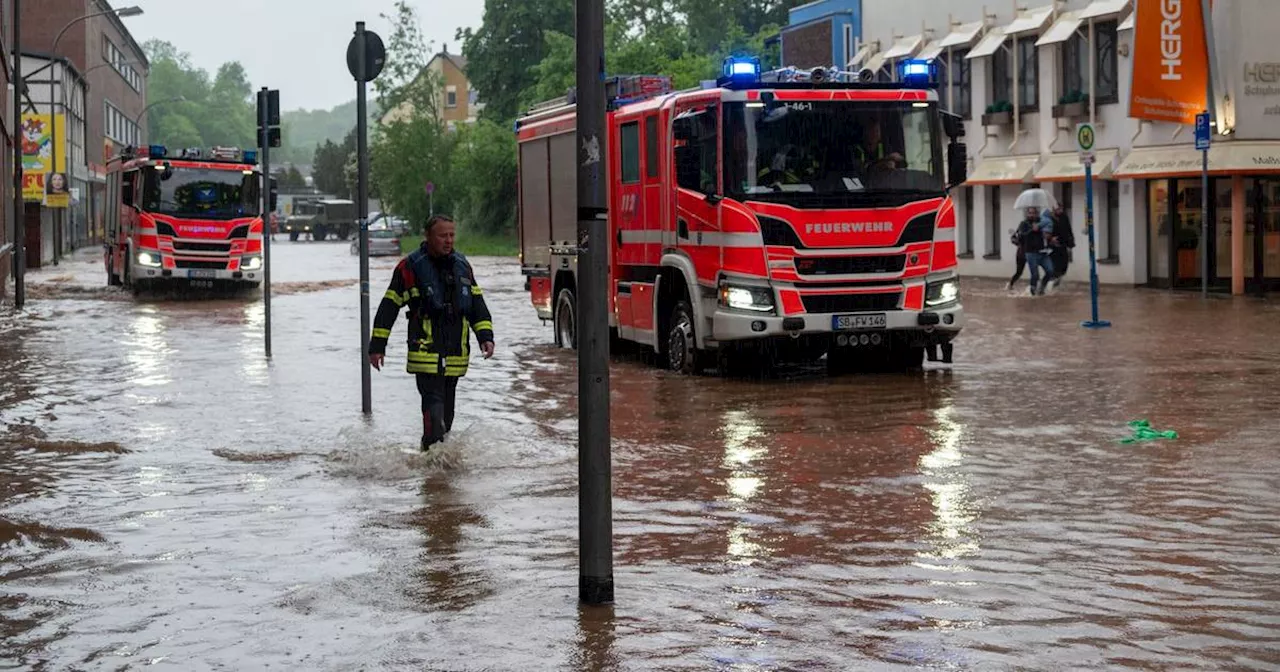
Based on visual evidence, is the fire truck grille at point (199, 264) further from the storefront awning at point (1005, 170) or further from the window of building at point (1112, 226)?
the window of building at point (1112, 226)

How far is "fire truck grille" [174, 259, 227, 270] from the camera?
36.8 m

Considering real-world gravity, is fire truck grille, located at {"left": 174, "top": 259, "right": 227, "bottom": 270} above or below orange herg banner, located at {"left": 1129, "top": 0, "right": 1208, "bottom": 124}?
below

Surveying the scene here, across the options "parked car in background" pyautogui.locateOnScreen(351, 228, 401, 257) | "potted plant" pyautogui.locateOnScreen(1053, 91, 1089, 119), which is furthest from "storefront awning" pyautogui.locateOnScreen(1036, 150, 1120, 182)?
"parked car in background" pyautogui.locateOnScreen(351, 228, 401, 257)

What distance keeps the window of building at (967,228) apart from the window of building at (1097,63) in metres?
6.27

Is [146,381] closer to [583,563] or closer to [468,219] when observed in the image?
[583,563]

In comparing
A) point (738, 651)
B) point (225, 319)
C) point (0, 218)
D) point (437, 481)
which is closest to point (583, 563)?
point (738, 651)

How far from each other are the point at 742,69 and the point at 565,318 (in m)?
5.68

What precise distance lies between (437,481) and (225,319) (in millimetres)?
19634

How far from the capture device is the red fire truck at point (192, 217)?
121 ft

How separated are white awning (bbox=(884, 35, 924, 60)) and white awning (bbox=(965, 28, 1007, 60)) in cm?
398

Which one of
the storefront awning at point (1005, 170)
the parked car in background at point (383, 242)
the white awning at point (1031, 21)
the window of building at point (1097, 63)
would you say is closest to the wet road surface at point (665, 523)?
the window of building at point (1097, 63)

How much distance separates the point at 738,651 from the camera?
665cm

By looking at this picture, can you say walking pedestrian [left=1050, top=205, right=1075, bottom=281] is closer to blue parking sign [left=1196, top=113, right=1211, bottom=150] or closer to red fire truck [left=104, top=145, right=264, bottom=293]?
blue parking sign [left=1196, top=113, right=1211, bottom=150]

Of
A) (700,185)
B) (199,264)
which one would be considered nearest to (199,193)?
(199,264)
